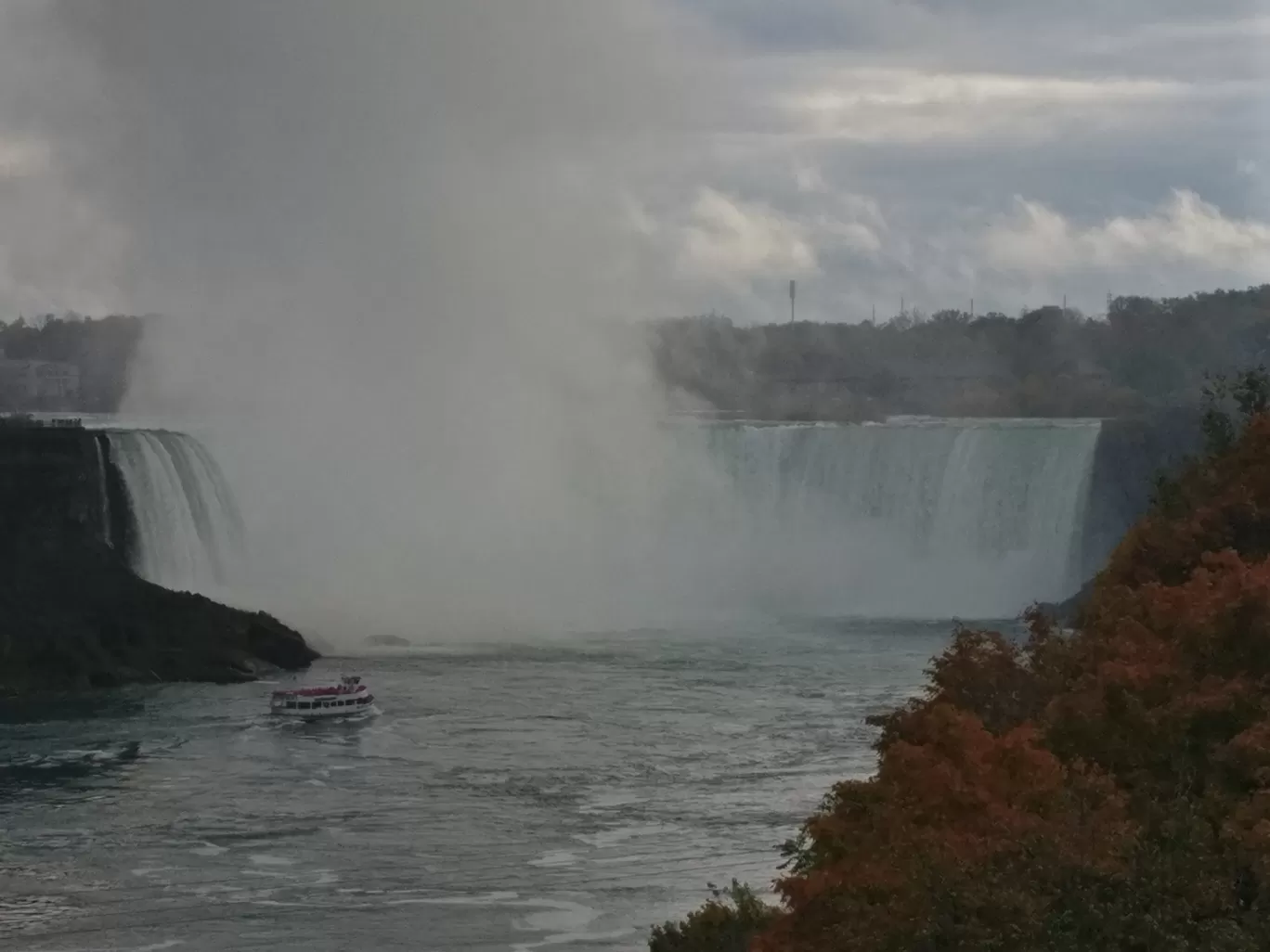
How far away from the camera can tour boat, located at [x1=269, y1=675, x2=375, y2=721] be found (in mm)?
30609

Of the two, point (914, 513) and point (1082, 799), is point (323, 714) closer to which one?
point (1082, 799)

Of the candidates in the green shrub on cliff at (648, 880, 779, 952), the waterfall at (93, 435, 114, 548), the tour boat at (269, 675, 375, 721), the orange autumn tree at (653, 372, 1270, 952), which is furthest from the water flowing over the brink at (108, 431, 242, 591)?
the orange autumn tree at (653, 372, 1270, 952)

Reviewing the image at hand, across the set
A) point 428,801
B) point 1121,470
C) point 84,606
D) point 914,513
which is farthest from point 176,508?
point 1121,470

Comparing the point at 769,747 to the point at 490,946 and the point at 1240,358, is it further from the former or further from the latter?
the point at 1240,358

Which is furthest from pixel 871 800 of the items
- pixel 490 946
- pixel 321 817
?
pixel 321 817

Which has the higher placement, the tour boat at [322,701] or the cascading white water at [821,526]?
the cascading white water at [821,526]

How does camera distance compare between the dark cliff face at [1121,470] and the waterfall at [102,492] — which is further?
the dark cliff face at [1121,470]

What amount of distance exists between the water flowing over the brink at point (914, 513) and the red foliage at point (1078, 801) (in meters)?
30.9

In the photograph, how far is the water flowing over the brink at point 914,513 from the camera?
48.4m

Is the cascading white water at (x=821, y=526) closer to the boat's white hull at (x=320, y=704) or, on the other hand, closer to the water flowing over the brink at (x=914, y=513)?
the water flowing over the brink at (x=914, y=513)

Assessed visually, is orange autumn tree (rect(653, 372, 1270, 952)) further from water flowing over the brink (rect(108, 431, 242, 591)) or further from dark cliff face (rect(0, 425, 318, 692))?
water flowing over the brink (rect(108, 431, 242, 591))

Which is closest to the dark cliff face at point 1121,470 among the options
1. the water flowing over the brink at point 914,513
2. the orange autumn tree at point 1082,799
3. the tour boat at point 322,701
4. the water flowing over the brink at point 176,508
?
the water flowing over the brink at point 914,513

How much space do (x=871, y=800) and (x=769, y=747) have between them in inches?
566

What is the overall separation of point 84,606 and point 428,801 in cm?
1425
